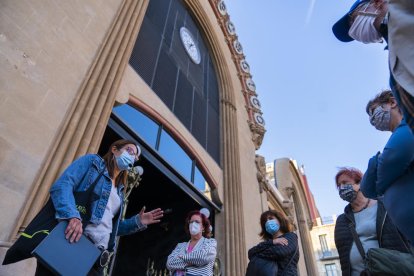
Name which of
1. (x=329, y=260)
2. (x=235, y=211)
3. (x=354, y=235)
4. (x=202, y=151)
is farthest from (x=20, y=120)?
(x=329, y=260)

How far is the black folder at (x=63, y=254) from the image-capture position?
6.26ft

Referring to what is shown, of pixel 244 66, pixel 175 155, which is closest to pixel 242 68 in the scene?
pixel 244 66

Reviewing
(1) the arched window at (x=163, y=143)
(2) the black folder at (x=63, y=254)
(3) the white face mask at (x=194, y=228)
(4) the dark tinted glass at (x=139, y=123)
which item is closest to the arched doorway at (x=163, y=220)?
(1) the arched window at (x=163, y=143)

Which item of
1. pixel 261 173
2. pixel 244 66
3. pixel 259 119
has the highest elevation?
pixel 244 66

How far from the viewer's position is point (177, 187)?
874 cm

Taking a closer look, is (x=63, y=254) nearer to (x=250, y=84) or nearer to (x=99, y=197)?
(x=99, y=197)

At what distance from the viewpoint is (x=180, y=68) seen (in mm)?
10859

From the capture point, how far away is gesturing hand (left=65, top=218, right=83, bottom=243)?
81.9 inches

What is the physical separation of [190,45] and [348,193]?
10885 millimetres

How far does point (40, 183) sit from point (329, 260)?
140ft

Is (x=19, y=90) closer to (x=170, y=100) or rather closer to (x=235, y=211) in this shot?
(x=170, y=100)

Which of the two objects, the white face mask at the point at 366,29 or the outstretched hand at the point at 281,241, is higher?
the white face mask at the point at 366,29

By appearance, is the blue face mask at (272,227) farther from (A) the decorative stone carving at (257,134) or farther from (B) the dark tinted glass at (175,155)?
(A) the decorative stone carving at (257,134)

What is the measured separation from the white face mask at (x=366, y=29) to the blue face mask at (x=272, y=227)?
2.58 metres
